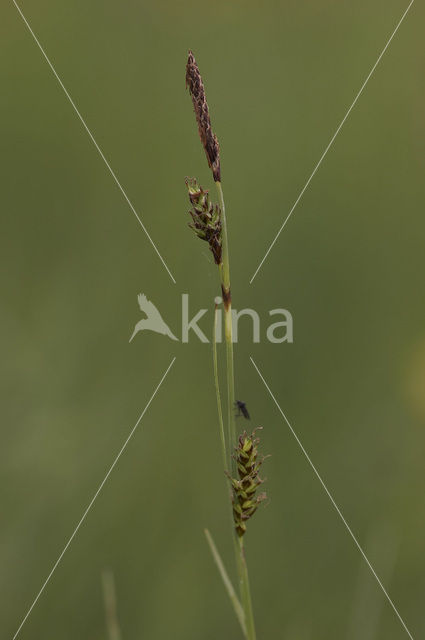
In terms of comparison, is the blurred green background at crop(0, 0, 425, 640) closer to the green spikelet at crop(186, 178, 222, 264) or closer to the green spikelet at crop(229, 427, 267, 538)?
the green spikelet at crop(229, 427, 267, 538)

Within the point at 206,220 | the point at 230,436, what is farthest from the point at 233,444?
the point at 206,220

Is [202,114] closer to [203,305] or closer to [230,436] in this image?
[230,436]

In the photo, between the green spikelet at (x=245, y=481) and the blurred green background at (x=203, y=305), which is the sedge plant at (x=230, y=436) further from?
the blurred green background at (x=203, y=305)

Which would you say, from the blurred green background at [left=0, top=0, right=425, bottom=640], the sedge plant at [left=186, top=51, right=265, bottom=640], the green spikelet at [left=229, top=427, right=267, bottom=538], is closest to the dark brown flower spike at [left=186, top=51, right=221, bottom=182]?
the sedge plant at [left=186, top=51, right=265, bottom=640]

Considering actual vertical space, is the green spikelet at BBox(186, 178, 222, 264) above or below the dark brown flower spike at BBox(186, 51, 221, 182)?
below

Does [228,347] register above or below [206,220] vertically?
below

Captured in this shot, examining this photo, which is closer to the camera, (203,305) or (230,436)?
(230,436)

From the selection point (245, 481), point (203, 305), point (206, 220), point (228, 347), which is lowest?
point (245, 481)
